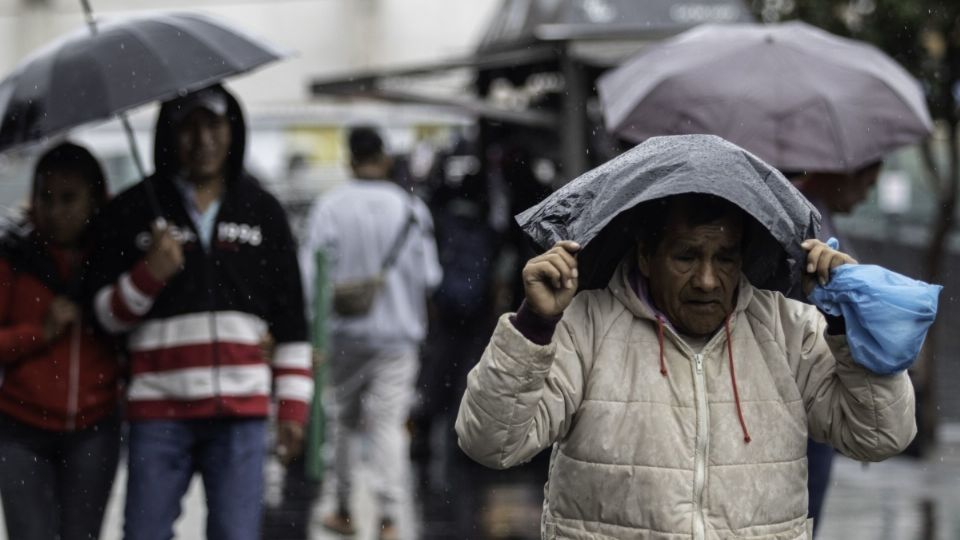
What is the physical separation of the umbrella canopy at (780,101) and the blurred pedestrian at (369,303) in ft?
10.5

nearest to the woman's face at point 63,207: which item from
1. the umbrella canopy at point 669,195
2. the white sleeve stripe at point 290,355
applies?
the white sleeve stripe at point 290,355

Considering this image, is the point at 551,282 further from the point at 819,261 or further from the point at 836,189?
the point at 836,189

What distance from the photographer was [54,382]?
5965 millimetres

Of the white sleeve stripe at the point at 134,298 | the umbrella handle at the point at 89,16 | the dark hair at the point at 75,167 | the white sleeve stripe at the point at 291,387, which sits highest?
the umbrella handle at the point at 89,16

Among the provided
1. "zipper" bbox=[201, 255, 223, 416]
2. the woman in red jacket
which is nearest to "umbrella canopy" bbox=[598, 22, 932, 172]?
"zipper" bbox=[201, 255, 223, 416]

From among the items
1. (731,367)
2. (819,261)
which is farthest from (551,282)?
(819,261)

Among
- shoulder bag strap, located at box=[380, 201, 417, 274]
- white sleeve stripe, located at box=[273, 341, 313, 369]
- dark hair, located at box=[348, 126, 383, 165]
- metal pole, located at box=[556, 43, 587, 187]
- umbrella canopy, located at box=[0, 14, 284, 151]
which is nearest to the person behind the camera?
umbrella canopy, located at box=[0, 14, 284, 151]

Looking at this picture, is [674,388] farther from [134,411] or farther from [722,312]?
[134,411]

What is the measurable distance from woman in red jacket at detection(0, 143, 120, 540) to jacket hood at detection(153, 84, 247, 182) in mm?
275

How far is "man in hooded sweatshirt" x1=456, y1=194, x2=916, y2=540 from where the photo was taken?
3875mm

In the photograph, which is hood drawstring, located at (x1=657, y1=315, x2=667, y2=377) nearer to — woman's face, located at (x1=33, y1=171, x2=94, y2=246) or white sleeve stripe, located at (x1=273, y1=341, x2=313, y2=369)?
white sleeve stripe, located at (x1=273, y1=341, x2=313, y2=369)

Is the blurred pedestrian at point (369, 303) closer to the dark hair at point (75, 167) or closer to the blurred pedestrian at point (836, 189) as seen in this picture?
the blurred pedestrian at point (836, 189)

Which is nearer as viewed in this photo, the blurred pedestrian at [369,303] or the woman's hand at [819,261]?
the woman's hand at [819,261]

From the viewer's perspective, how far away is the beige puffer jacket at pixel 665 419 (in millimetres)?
3889
